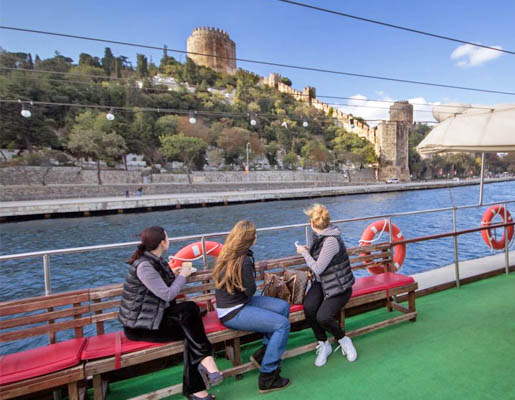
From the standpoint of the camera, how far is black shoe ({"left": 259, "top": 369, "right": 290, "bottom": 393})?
1917 millimetres

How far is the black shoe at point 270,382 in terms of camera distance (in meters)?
1.92

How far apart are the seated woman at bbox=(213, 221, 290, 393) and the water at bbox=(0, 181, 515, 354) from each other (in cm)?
345

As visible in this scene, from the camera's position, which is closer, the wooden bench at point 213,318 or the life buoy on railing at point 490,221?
the wooden bench at point 213,318

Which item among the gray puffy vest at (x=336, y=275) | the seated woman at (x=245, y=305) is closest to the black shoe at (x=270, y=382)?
the seated woman at (x=245, y=305)

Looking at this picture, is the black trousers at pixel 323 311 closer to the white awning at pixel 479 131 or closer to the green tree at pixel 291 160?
the white awning at pixel 479 131

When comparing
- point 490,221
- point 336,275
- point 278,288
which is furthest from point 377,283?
point 490,221

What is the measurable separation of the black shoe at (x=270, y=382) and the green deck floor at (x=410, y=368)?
0.03 m

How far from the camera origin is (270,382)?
6.31 ft

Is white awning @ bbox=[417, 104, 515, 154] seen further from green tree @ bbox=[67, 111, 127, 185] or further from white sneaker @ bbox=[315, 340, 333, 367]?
green tree @ bbox=[67, 111, 127, 185]

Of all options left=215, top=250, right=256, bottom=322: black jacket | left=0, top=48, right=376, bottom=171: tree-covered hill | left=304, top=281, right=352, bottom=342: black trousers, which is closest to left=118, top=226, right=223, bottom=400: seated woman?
left=215, top=250, right=256, bottom=322: black jacket

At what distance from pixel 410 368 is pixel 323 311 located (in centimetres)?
68

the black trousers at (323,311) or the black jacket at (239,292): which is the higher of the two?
the black jacket at (239,292)

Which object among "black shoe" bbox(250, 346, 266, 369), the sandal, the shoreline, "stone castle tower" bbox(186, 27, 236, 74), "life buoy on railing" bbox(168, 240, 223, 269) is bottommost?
the shoreline

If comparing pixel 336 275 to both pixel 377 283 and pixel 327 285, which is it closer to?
pixel 327 285
